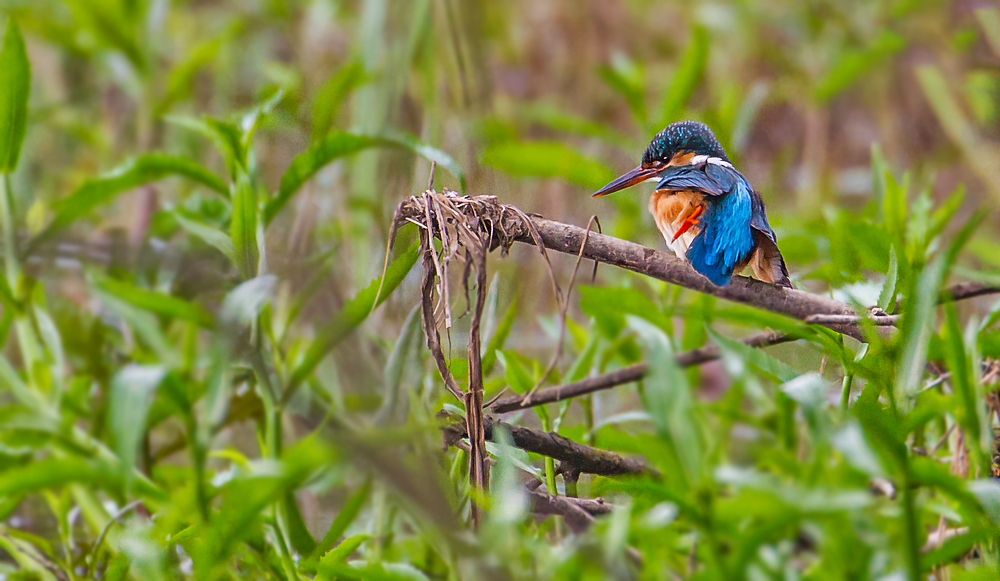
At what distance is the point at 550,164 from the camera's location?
0.66 metres

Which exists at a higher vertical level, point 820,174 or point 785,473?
point 820,174

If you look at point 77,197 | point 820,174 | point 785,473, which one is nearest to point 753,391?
point 785,473

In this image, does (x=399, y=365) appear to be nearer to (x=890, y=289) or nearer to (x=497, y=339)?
(x=497, y=339)

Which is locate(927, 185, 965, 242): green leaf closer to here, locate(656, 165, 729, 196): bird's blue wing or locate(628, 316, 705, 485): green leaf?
locate(656, 165, 729, 196): bird's blue wing

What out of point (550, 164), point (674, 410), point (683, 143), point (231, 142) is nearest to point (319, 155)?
point (231, 142)

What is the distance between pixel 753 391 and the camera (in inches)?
17.3

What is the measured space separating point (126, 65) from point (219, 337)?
1081mm

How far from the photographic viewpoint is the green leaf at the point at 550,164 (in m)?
0.59

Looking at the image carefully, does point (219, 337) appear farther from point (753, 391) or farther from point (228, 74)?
point (228, 74)

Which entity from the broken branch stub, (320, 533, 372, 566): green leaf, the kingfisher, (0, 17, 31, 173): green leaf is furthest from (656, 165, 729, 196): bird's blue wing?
(0, 17, 31, 173): green leaf

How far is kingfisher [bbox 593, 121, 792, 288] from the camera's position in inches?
18.6

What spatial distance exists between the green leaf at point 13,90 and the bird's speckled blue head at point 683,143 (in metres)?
0.41

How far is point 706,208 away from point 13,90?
44 cm

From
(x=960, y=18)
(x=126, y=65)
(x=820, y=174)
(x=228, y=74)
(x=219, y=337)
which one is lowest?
(x=219, y=337)
